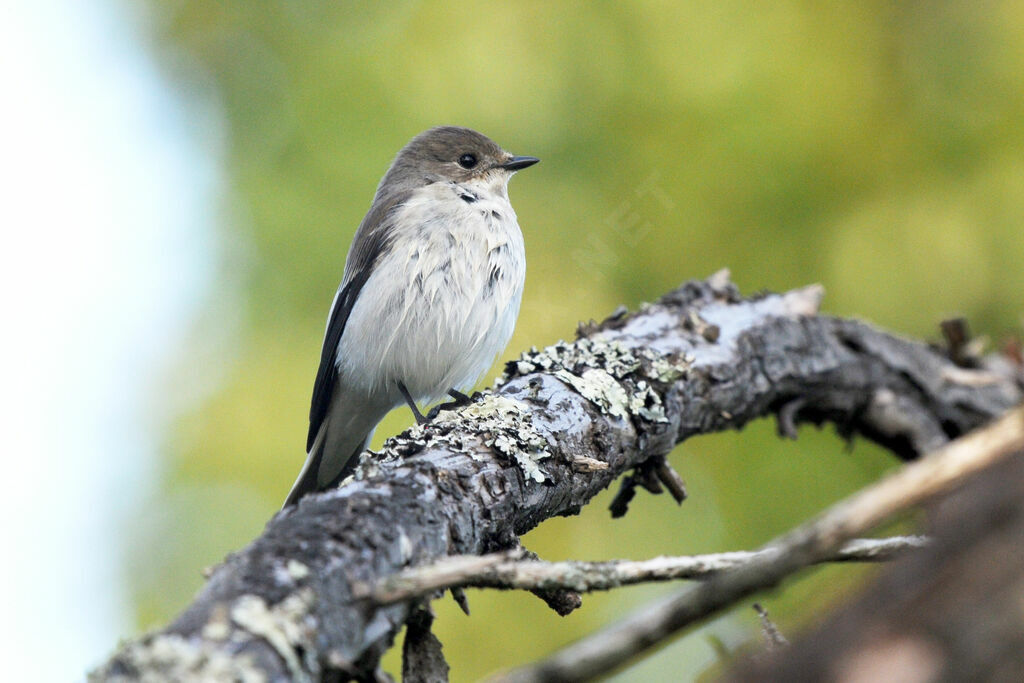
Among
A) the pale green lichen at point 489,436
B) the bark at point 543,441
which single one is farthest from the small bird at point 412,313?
the pale green lichen at point 489,436

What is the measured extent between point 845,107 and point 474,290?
2618 mm

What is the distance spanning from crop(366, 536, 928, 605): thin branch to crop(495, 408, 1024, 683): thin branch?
38 centimetres

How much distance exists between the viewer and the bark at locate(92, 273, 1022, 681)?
1.74 metres

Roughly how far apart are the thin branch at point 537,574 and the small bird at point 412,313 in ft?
8.45

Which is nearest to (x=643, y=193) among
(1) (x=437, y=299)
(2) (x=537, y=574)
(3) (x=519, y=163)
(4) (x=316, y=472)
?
(3) (x=519, y=163)

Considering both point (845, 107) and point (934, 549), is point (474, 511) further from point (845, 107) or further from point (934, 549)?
point (845, 107)

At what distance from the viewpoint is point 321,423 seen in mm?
4922

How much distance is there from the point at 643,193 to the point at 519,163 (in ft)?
2.62

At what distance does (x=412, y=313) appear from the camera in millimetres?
4746

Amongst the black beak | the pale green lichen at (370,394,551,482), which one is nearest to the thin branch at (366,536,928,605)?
the pale green lichen at (370,394,551,482)

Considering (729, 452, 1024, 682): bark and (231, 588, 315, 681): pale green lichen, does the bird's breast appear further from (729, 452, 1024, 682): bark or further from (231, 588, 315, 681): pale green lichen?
(729, 452, 1024, 682): bark

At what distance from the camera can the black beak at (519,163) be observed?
5.46 metres

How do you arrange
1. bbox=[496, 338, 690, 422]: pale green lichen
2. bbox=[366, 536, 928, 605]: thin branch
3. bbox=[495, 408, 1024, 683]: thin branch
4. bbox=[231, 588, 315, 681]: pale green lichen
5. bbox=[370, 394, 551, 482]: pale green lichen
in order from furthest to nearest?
bbox=[496, 338, 690, 422]: pale green lichen < bbox=[370, 394, 551, 482]: pale green lichen < bbox=[366, 536, 928, 605]: thin branch < bbox=[231, 588, 315, 681]: pale green lichen < bbox=[495, 408, 1024, 683]: thin branch

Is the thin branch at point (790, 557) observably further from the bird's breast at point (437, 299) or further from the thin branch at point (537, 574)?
the bird's breast at point (437, 299)
